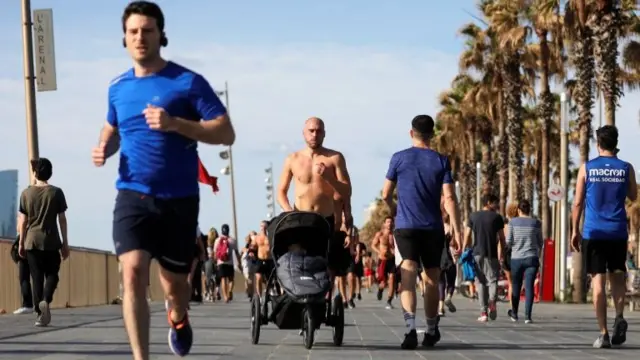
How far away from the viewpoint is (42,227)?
16.1 metres

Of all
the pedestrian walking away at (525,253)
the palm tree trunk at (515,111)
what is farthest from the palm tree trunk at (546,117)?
the pedestrian walking away at (525,253)

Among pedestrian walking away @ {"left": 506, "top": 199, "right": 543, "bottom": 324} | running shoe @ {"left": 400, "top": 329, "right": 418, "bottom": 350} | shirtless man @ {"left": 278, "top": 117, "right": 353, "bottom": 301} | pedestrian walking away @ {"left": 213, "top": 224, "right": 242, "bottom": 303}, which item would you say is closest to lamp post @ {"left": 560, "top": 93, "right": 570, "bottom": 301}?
pedestrian walking away @ {"left": 213, "top": 224, "right": 242, "bottom": 303}

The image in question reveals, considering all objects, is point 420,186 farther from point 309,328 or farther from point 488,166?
point 488,166

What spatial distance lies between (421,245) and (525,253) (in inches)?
278

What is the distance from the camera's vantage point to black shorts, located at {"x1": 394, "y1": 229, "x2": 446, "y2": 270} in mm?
12508

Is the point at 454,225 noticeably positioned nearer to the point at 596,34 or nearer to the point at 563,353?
the point at 563,353

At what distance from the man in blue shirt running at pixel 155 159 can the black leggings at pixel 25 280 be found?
1039 cm

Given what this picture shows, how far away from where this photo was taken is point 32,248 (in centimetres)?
1623

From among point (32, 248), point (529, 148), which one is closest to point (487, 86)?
point (529, 148)

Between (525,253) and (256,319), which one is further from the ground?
(256,319)

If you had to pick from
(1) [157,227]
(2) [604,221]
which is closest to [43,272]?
(2) [604,221]

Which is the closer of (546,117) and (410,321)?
(410,321)

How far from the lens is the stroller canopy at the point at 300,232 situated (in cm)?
1213

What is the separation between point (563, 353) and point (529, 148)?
214 ft
